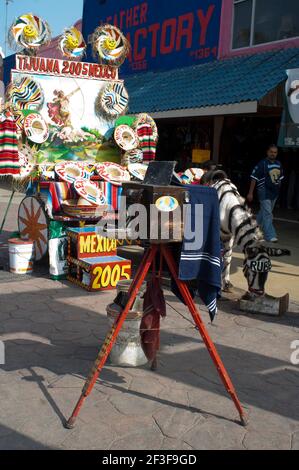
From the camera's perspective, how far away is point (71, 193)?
7.47 m

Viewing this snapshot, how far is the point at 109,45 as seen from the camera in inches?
345

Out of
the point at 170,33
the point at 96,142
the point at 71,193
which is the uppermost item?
the point at 170,33

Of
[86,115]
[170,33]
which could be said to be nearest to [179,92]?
[170,33]

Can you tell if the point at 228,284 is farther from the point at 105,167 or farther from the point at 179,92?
the point at 179,92

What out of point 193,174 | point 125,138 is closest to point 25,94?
point 125,138

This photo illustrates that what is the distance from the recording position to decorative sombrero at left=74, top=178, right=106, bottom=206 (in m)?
7.12

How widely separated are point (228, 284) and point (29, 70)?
4.51 meters

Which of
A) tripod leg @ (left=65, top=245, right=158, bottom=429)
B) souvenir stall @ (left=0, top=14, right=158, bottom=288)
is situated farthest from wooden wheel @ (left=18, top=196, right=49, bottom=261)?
tripod leg @ (left=65, top=245, right=158, bottom=429)

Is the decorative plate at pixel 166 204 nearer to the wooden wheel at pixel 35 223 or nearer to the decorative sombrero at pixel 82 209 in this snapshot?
the decorative sombrero at pixel 82 209

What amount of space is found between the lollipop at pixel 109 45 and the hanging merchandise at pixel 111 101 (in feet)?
1.40

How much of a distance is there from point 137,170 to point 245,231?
10.1 ft

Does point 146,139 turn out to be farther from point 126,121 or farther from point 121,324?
point 121,324

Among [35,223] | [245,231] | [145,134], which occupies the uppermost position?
[145,134]

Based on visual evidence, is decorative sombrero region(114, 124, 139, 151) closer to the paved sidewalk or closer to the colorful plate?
the colorful plate
